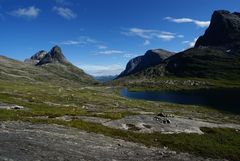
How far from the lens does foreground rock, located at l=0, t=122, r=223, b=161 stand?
103 feet

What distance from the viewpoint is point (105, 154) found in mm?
35656

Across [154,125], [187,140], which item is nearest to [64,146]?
[187,140]

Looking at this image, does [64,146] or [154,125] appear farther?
[154,125]

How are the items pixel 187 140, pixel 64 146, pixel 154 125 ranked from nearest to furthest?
1. pixel 64 146
2. pixel 187 140
3. pixel 154 125

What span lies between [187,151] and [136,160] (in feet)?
35.9

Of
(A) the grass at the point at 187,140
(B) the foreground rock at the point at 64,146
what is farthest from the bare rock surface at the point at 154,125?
(B) the foreground rock at the point at 64,146

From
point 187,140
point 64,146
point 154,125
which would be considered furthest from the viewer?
point 154,125

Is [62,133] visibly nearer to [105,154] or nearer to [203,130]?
[105,154]

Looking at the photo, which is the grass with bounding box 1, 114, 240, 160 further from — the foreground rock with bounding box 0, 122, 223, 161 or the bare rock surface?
the foreground rock with bounding box 0, 122, 223, 161

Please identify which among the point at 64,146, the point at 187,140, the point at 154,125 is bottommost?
the point at 187,140

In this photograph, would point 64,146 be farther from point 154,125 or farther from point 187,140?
point 154,125

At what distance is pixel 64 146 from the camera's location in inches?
1422

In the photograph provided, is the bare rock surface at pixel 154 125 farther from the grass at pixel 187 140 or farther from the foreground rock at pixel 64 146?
the foreground rock at pixel 64 146

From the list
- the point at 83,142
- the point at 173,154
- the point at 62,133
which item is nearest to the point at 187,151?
the point at 173,154
